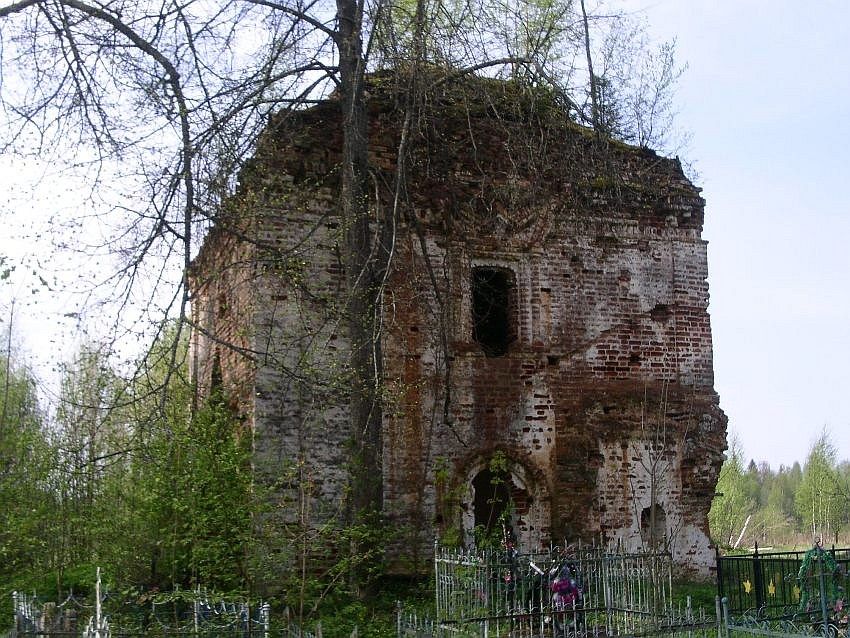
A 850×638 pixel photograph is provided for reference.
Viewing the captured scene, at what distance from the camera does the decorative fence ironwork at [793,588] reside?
31.7 ft

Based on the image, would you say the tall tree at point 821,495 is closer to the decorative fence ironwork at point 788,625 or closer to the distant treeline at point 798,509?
the distant treeline at point 798,509

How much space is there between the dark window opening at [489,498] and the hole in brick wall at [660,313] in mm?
3078

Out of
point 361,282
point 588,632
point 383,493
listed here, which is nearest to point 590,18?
point 361,282

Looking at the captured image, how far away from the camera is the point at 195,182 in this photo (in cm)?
972

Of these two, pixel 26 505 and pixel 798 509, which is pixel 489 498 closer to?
pixel 26 505

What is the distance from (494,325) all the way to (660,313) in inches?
90.1

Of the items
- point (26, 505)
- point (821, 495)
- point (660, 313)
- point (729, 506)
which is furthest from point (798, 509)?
point (26, 505)

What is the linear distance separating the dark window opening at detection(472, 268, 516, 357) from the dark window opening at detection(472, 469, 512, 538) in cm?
157

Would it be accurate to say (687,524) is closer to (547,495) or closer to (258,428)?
(547,495)

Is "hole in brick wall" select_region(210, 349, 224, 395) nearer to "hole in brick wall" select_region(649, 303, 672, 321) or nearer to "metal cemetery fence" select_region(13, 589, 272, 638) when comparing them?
"metal cemetery fence" select_region(13, 589, 272, 638)

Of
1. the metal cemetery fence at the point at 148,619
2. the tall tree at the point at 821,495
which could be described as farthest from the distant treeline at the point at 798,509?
the metal cemetery fence at the point at 148,619

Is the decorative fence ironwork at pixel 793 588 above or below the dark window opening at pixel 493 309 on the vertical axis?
below

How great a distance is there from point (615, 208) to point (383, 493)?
5041 millimetres

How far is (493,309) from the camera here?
12945mm
